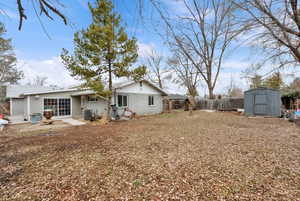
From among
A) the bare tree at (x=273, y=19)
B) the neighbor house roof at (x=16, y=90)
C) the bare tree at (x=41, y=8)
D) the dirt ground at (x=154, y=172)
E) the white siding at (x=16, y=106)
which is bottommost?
the dirt ground at (x=154, y=172)

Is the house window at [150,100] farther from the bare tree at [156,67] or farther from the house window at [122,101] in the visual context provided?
the bare tree at [156,67]

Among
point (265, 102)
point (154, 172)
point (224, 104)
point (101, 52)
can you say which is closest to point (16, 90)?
point (101, 52)

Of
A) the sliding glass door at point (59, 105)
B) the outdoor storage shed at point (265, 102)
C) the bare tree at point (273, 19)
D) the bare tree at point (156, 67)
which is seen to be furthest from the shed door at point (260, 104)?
the bare tree at point (156, 67)

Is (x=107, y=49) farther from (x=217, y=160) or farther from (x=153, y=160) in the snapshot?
(x=217, y=160)

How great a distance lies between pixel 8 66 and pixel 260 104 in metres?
28.5

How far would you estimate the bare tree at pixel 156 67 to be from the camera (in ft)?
84.0

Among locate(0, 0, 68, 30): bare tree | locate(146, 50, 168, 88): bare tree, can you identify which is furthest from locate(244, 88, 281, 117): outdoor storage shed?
locate(146, 50, 168, 88): bare tree

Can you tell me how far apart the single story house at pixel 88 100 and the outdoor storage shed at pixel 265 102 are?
8516 millimetres

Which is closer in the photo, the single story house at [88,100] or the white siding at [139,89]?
the single story house at [88,100]

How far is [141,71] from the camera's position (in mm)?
9672

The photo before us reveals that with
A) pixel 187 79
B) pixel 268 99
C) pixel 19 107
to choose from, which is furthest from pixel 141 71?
pixel 19 107

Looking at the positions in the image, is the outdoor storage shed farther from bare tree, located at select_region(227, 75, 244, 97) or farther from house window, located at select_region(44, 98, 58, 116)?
bare tree, located at select_region(227, 75, 244, 97)

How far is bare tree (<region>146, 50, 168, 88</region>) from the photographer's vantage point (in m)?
25.6

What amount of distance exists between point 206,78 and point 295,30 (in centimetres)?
1643
